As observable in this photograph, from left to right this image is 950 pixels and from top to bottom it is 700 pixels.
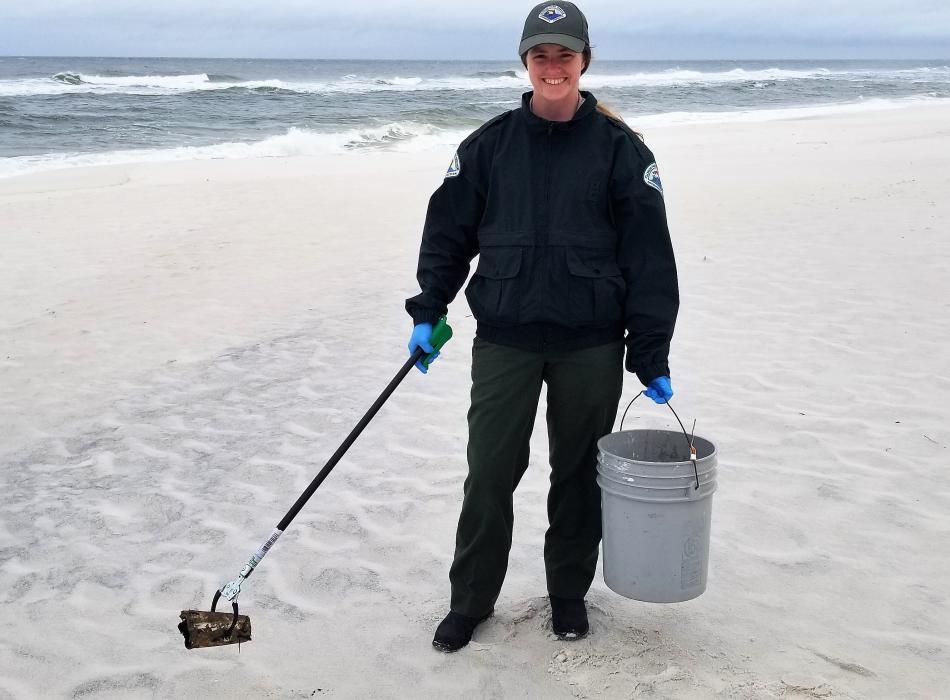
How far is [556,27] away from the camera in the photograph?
2555mm

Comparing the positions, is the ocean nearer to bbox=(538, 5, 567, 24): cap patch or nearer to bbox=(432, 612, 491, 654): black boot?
bbox=(538, 5, 567, 24): cap patch

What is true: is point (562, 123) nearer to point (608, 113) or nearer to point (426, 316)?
point (608, 113)

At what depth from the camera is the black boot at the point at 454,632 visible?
112 inches

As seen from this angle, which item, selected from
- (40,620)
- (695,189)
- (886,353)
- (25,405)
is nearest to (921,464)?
(886,353)

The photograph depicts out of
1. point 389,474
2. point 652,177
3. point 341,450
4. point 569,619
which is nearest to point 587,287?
point 652,177

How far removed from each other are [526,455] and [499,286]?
541 mm

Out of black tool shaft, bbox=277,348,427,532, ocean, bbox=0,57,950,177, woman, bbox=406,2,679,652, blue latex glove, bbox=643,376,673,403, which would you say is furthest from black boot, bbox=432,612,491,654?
ocean, bbox=0,57,950,177

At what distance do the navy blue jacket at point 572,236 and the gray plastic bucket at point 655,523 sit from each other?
279mm

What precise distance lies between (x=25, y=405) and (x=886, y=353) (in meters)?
4.77

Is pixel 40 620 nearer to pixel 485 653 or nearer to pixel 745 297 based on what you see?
pixel 485 653

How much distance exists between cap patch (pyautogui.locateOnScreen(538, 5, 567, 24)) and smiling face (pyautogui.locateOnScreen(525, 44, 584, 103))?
73 millimetres

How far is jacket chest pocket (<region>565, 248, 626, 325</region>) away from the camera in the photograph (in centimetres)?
259

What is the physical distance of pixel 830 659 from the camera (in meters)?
2.78

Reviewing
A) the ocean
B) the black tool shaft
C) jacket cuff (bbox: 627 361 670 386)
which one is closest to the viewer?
jacket cuff (bbox: 627 361 670 386)
